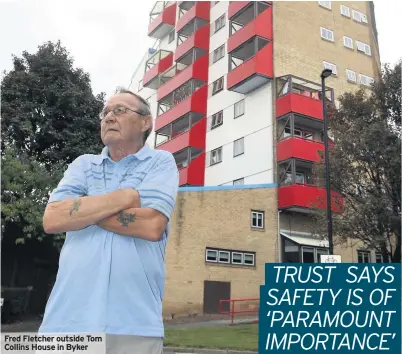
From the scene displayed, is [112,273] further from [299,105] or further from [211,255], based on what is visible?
[299,105]

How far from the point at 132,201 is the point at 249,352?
10.9 m

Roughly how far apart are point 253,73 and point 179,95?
32.3 feet

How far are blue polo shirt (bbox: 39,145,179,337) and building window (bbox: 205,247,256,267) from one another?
2081 cm

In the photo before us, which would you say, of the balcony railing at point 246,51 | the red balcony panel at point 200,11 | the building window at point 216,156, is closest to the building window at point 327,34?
the balcony railing at point 246,51

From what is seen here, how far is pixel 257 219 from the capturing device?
84.0 feet

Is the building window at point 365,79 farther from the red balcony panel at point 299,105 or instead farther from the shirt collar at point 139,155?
the shirt collar at point 139,155

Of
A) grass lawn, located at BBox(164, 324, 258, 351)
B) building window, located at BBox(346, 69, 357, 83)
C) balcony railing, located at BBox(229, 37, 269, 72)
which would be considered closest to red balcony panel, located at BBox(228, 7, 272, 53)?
balcony railing, located at BBox(229, 37, 269, 72)

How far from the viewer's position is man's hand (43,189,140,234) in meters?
2.50

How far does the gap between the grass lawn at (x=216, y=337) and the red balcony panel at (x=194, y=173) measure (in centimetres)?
1524

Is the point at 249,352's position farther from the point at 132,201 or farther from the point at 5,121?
the point at 5,121

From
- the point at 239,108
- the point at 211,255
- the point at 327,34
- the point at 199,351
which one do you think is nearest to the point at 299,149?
the point at 239,108

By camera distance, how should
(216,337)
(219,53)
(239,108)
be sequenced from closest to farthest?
(216,337), (239,108), (219,53)

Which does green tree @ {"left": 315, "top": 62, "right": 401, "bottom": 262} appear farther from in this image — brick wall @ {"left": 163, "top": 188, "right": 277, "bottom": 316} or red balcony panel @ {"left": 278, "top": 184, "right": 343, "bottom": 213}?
brick wall @ {"left": 163, "top": 188, "right": 277, "bottom": 316}

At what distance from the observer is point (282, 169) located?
1091 inches
